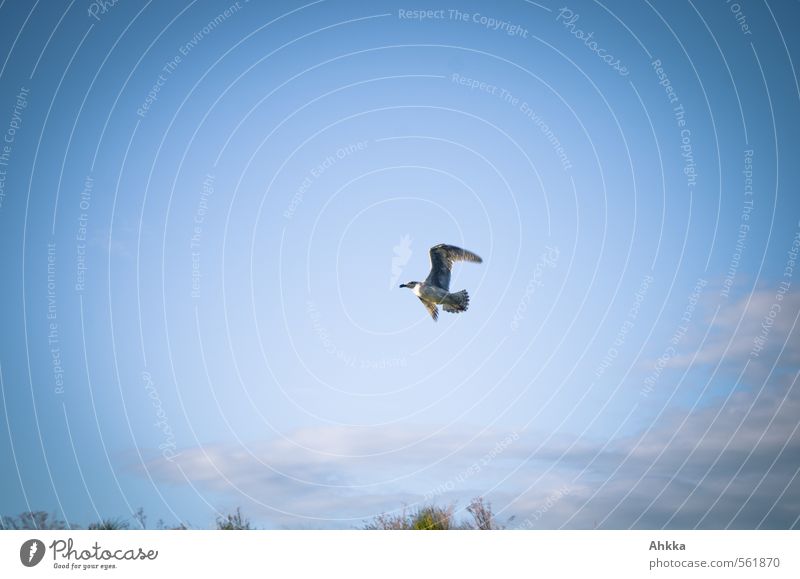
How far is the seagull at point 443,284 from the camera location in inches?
1447

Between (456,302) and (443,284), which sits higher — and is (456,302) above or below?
below

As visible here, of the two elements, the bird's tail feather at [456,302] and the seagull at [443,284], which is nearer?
the seagull at [443,284]

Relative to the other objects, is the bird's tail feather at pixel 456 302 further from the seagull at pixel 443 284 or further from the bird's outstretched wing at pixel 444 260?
the bird's outstretched wing at pixel 444 260

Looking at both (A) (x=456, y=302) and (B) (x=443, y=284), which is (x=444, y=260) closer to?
(B) (x=443, y=284)

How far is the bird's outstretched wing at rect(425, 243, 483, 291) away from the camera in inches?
1443

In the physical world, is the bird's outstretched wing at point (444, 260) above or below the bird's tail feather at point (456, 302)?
above

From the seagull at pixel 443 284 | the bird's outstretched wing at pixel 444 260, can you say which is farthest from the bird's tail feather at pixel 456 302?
the bird's outstretched wing at pixel 444 260

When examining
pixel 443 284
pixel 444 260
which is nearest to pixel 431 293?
Result: pixel 443 284

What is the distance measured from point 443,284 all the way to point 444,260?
0.97 m

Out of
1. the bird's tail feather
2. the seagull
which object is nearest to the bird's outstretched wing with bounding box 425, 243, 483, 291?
the seagull

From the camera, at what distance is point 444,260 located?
37.1 meters

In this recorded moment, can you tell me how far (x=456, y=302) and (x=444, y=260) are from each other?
177cm
